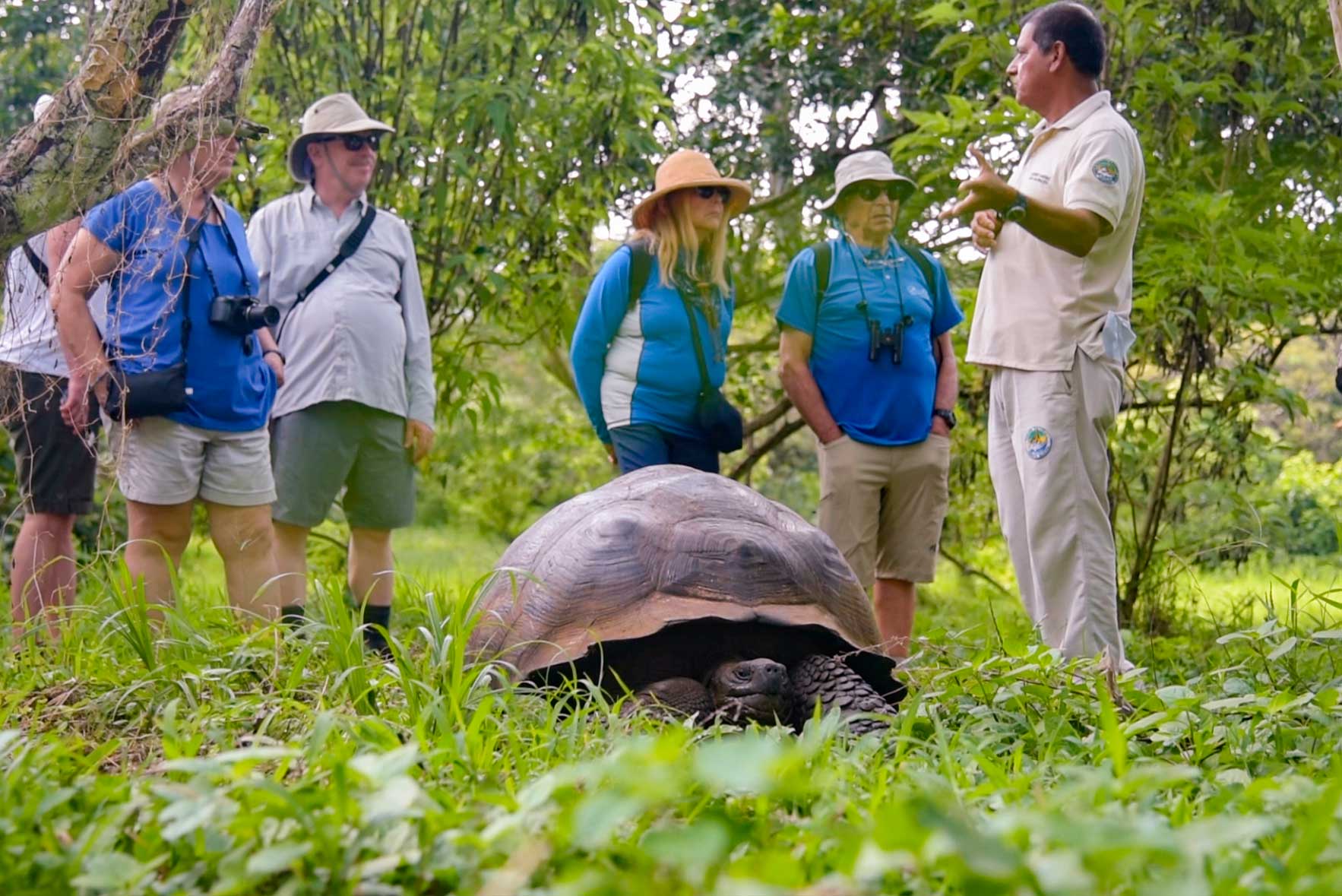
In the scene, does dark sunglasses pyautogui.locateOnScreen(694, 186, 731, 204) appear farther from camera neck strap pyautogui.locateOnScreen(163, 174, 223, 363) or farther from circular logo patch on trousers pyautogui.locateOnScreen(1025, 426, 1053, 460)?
camera neck strap pyautogui.locateOnScreen(163, 174, 223, 363)

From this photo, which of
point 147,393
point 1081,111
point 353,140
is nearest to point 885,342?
point 1081,111

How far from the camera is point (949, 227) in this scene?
6.93 meters

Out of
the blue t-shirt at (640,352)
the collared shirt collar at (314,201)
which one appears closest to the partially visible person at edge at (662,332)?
the blue t-shirt at (640,352)

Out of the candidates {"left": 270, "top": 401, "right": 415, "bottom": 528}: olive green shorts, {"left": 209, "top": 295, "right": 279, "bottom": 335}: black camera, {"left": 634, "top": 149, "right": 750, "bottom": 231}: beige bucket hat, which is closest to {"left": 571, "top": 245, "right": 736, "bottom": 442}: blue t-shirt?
{"left": 634, "top": 149, "right": 750, "bottom": 231}: beige bucket hat

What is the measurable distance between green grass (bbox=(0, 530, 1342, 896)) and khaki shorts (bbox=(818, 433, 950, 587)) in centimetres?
105

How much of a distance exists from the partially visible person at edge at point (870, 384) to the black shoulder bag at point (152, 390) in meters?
1.92

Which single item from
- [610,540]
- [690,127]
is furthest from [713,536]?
[690,127]

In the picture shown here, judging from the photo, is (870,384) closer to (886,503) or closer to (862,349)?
(862,349)

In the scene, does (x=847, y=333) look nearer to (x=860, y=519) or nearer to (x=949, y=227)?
(x=860, y=519)

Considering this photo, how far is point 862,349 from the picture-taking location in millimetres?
4539

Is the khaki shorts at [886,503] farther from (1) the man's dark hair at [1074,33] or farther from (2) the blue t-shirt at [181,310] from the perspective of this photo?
(2) the blue t-shirt at [181,310]

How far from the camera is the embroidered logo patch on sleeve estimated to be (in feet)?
12.4

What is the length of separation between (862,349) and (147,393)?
2.26 meters

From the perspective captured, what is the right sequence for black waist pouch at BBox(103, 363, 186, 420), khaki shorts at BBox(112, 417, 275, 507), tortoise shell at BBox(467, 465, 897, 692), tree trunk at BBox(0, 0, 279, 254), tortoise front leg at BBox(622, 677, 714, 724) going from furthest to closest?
khaki shorts at BBox(112, 417, 275, 507) → black waist pouch at BBox(103, 363, 186, 420) → tortoise shell at BBox(467, 465, 897, 692) → tortoise front leg at BBox(622, 677, 714, 724) → tree trunk at BBox(0, 0, 279, 254)
